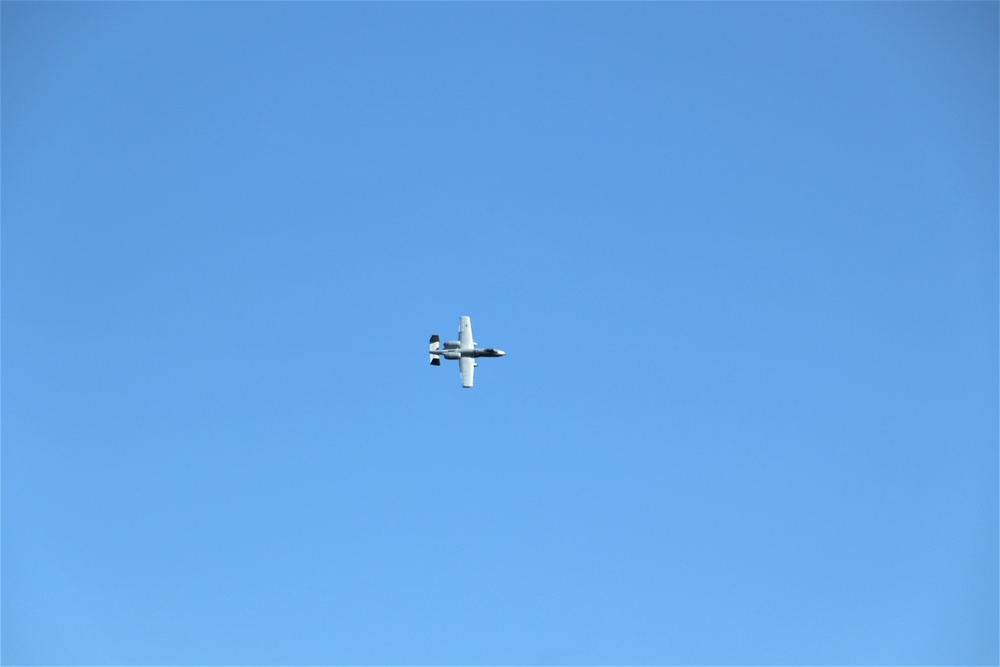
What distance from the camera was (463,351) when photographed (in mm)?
137500

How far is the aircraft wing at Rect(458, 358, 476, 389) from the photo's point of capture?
13550 cm

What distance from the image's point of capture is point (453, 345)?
138 metres

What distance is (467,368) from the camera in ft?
448

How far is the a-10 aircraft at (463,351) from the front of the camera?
13675cm

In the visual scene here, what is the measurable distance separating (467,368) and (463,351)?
7.57ft

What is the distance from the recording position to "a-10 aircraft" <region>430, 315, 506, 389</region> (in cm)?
13675

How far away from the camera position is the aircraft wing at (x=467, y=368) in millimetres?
135500
